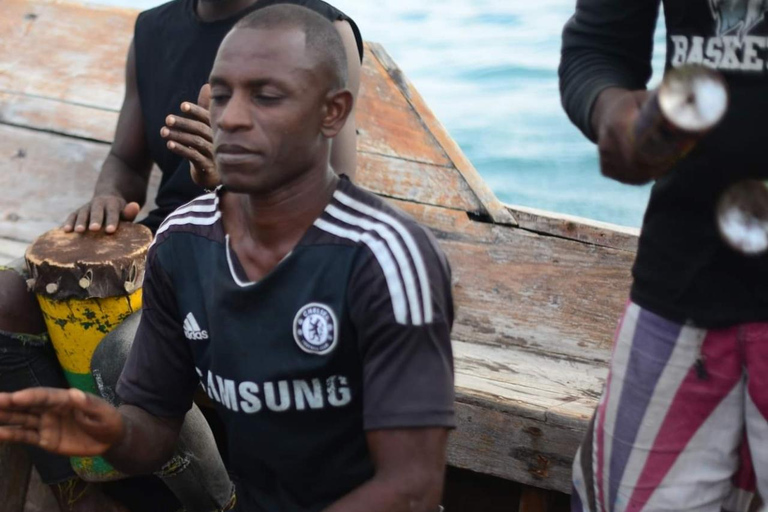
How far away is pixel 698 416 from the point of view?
1817 mm

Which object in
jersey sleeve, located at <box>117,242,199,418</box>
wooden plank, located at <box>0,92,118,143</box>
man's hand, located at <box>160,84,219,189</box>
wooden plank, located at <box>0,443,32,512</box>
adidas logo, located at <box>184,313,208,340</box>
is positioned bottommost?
wooden plank, located at <box>0,443,32,512</box>

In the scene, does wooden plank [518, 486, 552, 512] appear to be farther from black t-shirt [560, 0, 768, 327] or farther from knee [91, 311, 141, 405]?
knee [91, 311, 141, 405]

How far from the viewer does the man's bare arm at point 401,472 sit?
5.58 ft

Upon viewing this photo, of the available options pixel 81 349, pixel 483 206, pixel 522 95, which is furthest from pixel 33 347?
pixel 522 95

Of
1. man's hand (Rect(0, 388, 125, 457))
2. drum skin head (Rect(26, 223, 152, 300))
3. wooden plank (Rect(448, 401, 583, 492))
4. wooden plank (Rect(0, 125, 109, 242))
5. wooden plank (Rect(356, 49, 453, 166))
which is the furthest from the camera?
wooden plank (Rect(0, 125, 109, 242))

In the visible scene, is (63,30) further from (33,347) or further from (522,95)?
(522,95)

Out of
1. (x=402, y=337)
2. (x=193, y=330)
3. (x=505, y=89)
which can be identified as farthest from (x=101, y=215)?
(x=505, y=89)

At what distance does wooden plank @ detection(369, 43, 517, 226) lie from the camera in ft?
11.1

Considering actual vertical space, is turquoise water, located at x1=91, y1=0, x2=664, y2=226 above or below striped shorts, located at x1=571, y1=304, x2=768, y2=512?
below

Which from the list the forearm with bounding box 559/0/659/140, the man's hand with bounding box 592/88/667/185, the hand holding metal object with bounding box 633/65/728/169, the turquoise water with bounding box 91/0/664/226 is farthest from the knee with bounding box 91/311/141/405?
the turquoise water with bounding box 91/0/664/226

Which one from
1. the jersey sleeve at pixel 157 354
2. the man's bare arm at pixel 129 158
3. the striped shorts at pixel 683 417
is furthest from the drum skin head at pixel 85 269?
the striped shorts at pixel 683 417

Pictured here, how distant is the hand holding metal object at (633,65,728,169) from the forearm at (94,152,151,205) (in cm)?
210

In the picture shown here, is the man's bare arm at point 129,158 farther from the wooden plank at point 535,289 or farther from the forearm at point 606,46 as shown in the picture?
the forearm at point 606,46

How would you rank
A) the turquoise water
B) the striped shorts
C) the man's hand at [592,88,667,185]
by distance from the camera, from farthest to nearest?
the turquoise water
the striped shorts
the man's hand at [592,88,667,185]
